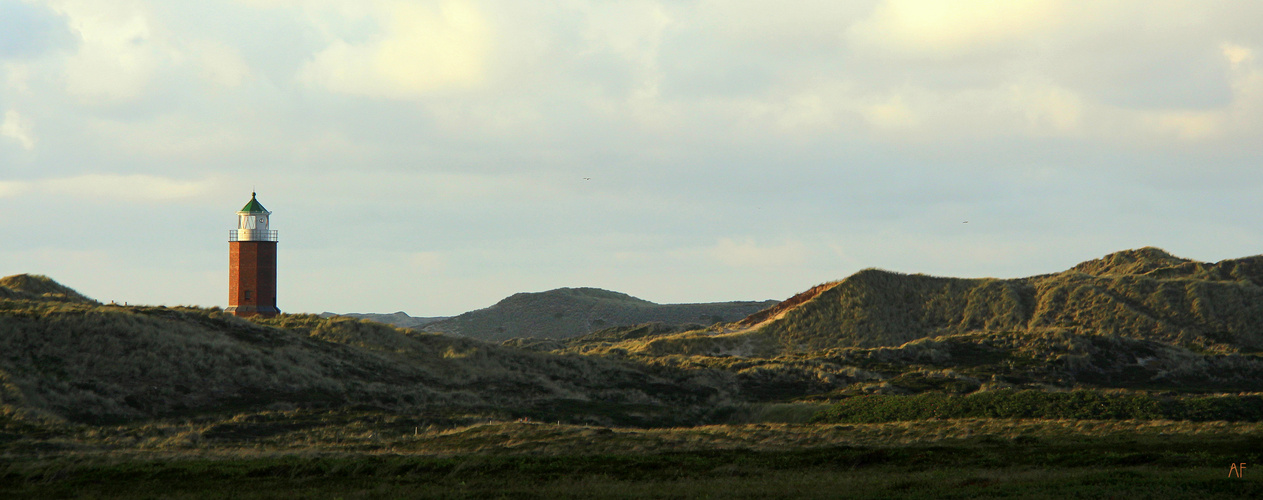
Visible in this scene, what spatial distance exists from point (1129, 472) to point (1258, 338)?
6427 cm

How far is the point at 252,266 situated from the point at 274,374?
25174 mm

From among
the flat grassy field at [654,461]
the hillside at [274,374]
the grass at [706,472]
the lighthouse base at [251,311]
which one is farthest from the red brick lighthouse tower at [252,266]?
the grass at [706,472]

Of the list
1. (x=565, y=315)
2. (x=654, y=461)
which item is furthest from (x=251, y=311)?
(x=565, y=315)

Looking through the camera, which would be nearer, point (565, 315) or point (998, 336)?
point (998, 336)

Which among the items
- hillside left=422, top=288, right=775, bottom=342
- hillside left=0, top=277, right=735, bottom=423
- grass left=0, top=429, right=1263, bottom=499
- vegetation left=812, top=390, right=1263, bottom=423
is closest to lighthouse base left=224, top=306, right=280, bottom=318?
hillside left=0, top=277, right=735, bottom=423

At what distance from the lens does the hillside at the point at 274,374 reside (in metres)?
49.9

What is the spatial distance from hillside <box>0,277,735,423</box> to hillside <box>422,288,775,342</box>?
7576cm

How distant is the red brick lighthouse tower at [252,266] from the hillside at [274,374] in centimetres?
983

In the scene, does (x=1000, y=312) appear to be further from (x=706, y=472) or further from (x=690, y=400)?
(x=706, y=472)

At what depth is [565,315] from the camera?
152125mm

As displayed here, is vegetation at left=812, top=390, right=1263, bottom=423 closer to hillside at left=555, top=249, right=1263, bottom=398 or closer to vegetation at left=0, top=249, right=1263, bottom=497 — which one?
vegetation at left=0, top=249, right=1263, bottom=497

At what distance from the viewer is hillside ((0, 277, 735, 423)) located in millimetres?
49906

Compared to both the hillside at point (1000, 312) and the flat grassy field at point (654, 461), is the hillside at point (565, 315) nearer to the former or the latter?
the hillside at point (1000, 312)

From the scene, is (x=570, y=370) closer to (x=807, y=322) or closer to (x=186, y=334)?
(x=186, y=334)
